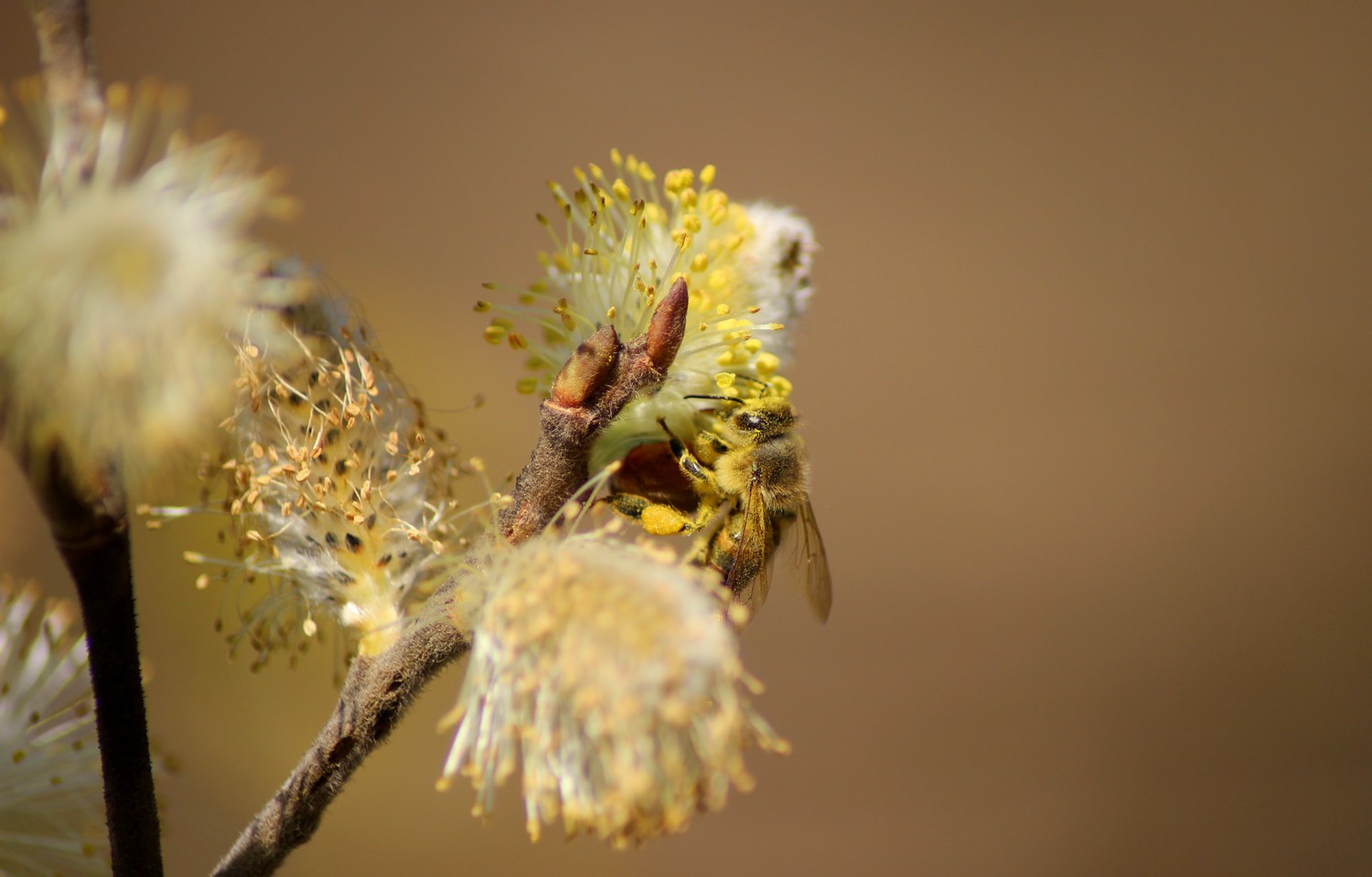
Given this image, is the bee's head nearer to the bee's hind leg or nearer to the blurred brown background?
the bee's hind leg

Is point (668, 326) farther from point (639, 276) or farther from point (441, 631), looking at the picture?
point (441, 631)

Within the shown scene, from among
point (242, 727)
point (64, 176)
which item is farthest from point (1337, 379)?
point (64, 176)

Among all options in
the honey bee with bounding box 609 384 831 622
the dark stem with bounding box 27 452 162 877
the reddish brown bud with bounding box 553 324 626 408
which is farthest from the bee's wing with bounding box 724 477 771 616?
the dark stem with bounding box 27 452 162 877

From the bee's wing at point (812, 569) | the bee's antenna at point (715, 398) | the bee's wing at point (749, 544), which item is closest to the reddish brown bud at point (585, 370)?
the bee's antenna at point (715, 398)

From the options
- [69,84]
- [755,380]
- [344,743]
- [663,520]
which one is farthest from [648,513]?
[69,84]

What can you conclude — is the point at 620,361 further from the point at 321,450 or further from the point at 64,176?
the point at 64,176

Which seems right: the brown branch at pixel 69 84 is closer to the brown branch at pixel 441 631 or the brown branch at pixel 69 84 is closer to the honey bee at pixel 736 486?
the brown branch at pixel 441 631
